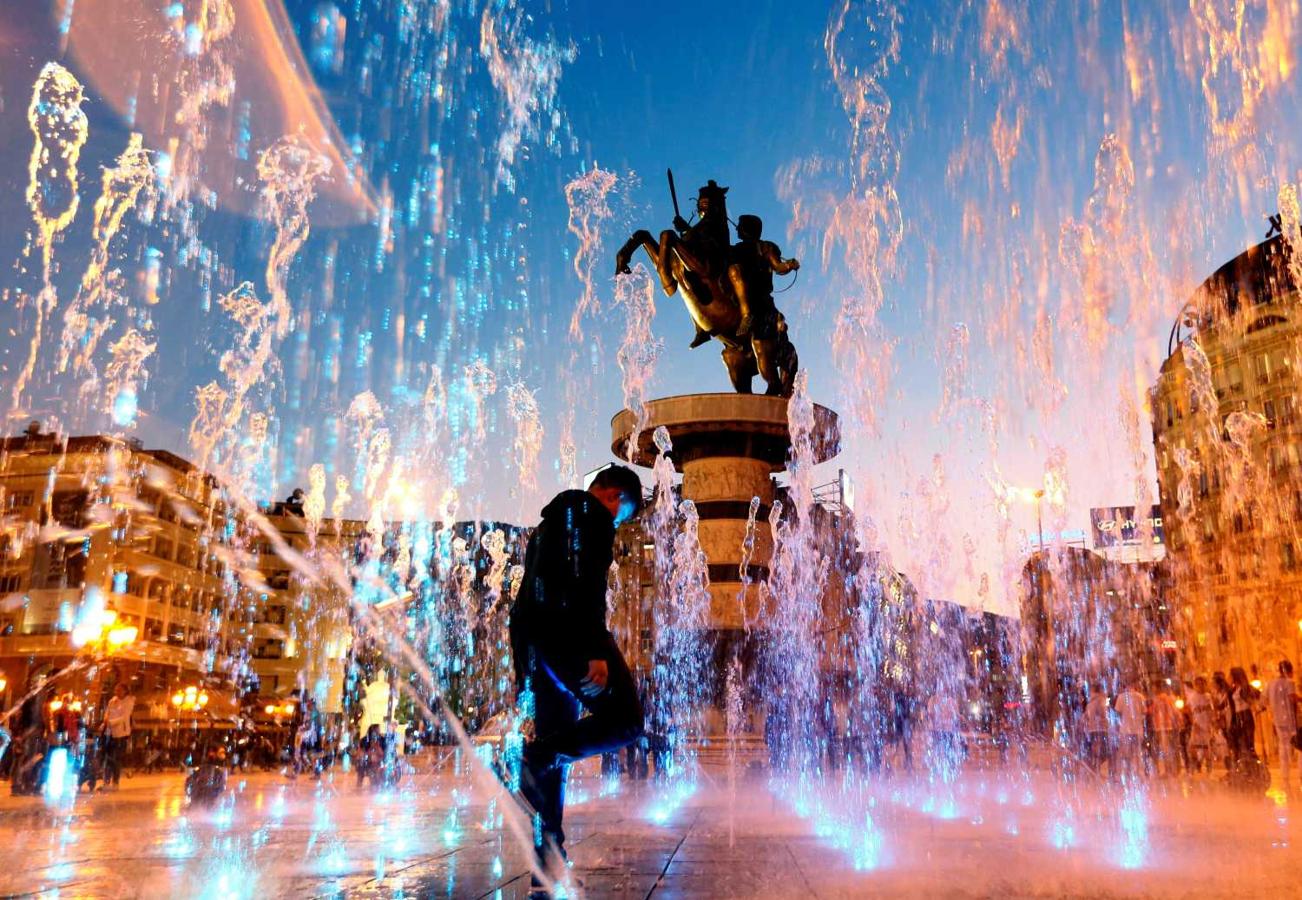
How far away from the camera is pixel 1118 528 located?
67.7m

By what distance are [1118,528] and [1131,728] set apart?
192 feet

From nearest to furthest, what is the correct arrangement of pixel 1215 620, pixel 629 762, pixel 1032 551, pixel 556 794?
pixel 556 794
pixel 629 762
pixel 1215 620
pixel 1032 551

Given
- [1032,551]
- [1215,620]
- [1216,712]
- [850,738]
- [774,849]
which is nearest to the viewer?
[774,849]

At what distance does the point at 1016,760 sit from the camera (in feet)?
69.6

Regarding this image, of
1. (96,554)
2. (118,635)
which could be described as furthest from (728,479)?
(96,554)

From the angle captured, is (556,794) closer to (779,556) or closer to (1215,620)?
(779,556)

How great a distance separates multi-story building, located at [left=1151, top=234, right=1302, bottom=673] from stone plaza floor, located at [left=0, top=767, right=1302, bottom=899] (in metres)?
38.9

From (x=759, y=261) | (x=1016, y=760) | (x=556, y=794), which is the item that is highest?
(x=759, y=261)

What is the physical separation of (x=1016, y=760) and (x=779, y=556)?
6.41 metres

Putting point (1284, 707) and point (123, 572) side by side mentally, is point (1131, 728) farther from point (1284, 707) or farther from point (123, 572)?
point (123, 572)

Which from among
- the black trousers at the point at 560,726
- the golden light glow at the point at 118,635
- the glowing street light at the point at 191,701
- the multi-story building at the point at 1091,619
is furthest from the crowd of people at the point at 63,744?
the multi-story building at the point at 1091,619

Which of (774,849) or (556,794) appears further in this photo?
(774,849)

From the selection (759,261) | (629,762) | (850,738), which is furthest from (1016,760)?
(759,261)

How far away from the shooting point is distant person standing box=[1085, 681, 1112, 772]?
584 inches
